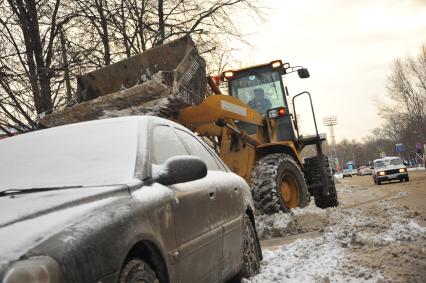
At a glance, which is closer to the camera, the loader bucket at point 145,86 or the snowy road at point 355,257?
the snowy road at point 355,257

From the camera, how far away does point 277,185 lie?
33.4ft

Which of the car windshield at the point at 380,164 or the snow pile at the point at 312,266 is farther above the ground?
the car windshield at the point at 380,164

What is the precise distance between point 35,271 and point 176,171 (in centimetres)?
140

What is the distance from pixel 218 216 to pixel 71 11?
1107cm

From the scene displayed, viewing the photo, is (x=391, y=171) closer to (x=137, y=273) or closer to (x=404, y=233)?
(x=404, y=233)

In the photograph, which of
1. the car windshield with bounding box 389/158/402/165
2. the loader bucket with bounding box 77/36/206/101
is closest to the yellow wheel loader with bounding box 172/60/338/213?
the loader bucket with bounding box 77/36/206/101

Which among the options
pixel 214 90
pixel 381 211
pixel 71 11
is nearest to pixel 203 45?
pixel 71 11

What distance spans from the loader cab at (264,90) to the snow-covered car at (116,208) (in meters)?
7.56

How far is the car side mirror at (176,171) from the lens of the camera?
348 cm

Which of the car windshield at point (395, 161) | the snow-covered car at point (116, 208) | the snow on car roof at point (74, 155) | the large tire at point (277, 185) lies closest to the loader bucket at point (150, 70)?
the large tire at point (277, 185)

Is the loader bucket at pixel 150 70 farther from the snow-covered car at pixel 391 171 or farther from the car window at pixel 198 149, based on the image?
the snow-covered car at pixel 391 171

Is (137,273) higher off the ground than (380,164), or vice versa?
(380,164)

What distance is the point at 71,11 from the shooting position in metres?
14.0

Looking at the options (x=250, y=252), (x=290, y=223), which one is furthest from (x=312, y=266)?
(x=290, y=223)
